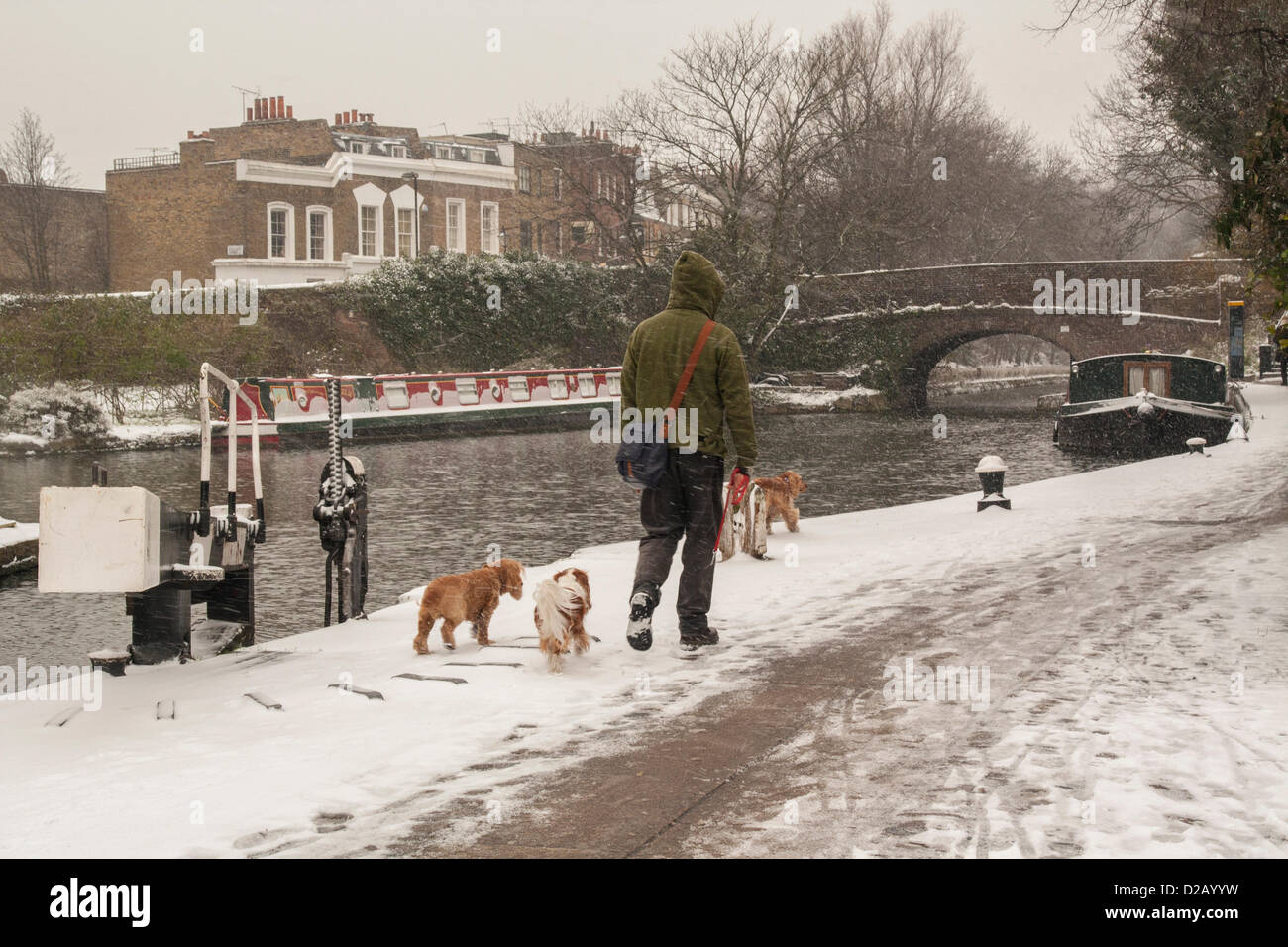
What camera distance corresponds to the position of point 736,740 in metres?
4.44

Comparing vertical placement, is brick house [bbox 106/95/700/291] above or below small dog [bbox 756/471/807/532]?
above

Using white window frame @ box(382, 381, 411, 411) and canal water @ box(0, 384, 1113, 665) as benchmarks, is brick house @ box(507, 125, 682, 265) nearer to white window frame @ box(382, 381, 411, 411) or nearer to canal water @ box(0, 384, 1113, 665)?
white window frame @ box(382, 381, 411, 411)

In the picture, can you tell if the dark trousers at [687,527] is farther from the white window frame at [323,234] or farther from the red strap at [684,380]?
the white window frame at [323,234]

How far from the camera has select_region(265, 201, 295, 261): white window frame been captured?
42653 mm

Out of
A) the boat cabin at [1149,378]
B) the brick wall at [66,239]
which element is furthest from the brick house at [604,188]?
the brick wall at [66,239]

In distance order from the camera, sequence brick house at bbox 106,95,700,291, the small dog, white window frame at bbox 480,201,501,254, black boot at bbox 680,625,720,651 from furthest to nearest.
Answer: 1. white window frame at bbox 480,201,501,254
2. brick house at bbox 106,95,700,291
3. the small dog
4. black boot at bbox 680,625,720,651

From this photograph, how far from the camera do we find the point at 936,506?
12461 millimetres

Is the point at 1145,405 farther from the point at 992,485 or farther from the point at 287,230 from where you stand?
the point at 287,230

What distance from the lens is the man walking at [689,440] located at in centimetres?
597

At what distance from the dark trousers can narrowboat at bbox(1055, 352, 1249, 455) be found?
20133 mm

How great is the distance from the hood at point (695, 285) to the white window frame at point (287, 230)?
38577 millimetres

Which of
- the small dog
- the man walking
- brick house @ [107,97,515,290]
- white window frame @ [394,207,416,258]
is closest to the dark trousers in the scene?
the man walking

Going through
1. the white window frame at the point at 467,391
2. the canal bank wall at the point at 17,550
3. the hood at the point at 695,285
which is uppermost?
the white window frame at the point at 467,391
